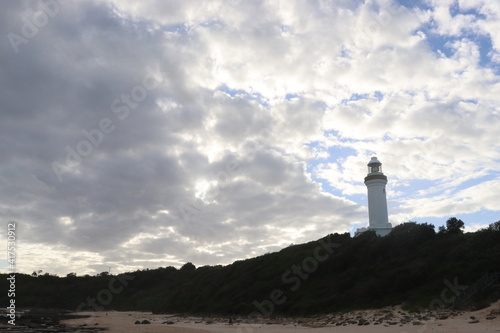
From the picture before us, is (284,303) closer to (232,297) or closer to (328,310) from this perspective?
(328,310)

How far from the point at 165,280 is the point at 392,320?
7253 centimetres

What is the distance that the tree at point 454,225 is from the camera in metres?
40.3

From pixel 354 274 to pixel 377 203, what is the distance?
1262 centimetres

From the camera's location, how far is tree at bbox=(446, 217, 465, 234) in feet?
132

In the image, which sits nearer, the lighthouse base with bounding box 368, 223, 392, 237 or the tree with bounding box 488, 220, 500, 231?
the tree with bounding box 488, 220, 500, 231

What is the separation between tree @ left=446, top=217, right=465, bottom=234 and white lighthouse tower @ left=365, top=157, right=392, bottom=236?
24.2 ft

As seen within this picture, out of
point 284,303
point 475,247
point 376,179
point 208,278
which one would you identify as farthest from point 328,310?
point 208,278

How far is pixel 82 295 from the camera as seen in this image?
90312mm

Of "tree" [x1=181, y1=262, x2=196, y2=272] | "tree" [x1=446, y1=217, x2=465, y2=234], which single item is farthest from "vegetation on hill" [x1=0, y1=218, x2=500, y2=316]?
"tree" [x1=181, y1=262, x2=196, y2=272]

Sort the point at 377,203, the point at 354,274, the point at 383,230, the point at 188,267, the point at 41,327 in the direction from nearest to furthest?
the point at 41,327 → the point at 354,274 → the point at 383,230 → the point at 377,203 → the point at 188,267

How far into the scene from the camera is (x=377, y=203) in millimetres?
47969

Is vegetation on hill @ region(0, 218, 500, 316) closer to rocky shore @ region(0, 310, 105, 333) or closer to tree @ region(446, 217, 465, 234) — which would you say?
tree @ region(446, 217, 465, 234)

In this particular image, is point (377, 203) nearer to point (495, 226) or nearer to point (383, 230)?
point (383, 230)

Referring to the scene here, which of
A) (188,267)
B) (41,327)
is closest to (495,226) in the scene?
(41,327)
